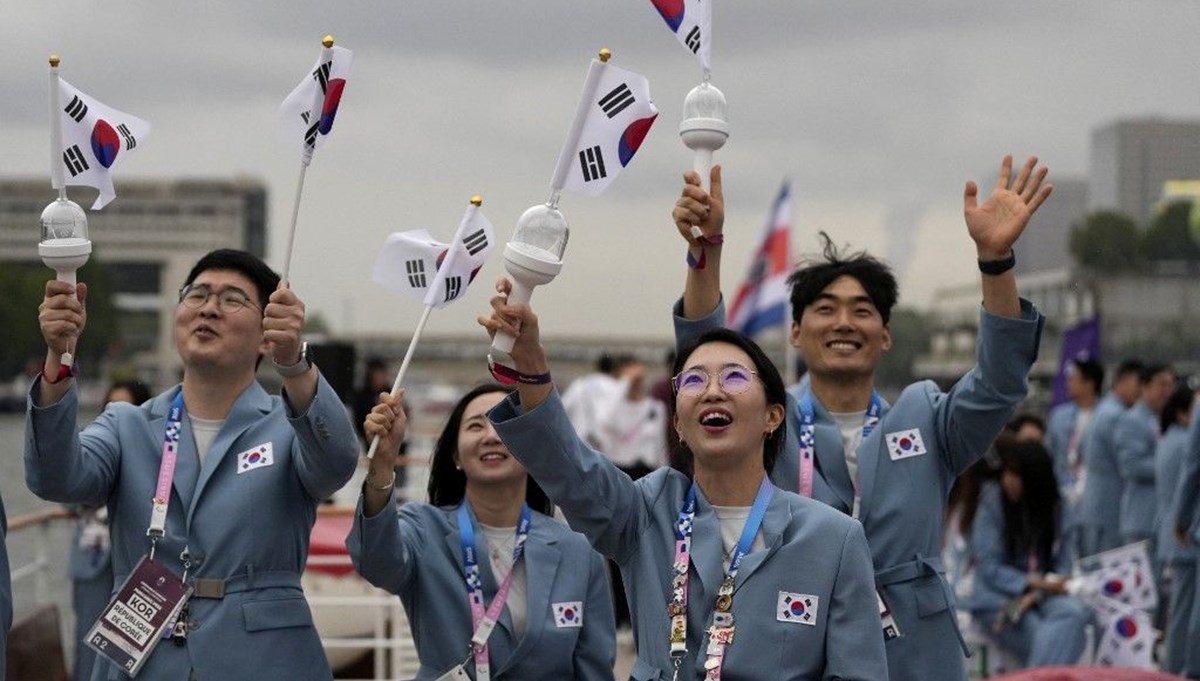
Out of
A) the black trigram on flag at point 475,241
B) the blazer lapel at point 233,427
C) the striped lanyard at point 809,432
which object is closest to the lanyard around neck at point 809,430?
the striped lanyard at point 809,432

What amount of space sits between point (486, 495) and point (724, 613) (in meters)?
1.54

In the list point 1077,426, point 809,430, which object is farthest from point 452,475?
point 1077,426

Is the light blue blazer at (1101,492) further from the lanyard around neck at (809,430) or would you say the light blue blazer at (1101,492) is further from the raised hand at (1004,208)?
the raised hand at (1004,208)

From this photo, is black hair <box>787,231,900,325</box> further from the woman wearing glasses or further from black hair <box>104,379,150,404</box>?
black hair <box>104,379,150,404</box>

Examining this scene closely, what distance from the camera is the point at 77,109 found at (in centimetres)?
521

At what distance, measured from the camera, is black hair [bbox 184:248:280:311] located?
17.7 feet

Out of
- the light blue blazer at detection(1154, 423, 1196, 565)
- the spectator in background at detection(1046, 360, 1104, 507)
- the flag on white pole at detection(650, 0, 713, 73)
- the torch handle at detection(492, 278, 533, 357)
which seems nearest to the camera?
the torch handle at detection(492, 278, 533, 357)

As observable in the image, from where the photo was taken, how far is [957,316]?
124 feet

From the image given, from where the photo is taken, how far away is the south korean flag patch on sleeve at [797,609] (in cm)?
430

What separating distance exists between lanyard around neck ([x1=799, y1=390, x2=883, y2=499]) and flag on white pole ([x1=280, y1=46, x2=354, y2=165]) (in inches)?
63.6

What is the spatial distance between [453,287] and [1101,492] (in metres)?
10.5

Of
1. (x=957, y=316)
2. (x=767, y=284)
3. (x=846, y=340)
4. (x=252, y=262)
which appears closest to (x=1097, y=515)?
(x=767, y=284)

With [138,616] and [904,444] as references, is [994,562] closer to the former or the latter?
[904,444]

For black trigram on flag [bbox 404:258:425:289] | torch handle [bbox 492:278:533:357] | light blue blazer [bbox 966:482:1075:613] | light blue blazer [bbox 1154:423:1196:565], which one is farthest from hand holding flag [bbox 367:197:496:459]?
light blue blazer [bbox 1154:423:1196:565]
